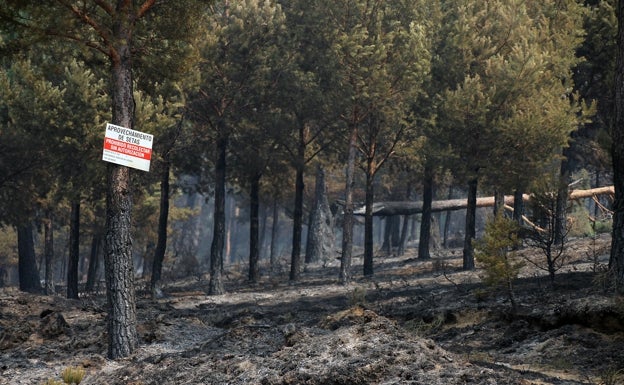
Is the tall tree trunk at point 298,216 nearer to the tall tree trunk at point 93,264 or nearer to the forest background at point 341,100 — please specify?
the forest background at point 341,100

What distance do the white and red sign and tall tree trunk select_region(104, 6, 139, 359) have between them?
21 centimetres

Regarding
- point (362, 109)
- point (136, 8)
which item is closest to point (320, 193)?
point (362, 109)

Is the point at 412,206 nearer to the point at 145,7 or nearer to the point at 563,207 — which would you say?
the point at 563,207

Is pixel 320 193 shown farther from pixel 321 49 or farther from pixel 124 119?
pixel 124 119

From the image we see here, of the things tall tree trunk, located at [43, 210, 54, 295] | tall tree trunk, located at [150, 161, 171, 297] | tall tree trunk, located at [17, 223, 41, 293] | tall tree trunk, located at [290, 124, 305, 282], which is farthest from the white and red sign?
tall tree trunk, located at [17, 223, 41, 293]

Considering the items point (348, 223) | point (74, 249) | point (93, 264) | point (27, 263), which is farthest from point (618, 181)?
point (93, 264)

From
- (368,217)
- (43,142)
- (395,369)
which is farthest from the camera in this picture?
(368,217)

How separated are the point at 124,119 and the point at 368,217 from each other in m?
18.5

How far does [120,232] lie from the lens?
12.7m

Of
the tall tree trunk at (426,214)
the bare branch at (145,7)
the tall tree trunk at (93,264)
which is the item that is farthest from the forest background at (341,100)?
the bare branch at (145,7)

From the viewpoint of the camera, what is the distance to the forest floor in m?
9.70

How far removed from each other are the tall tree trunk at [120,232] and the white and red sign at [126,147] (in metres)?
0.21

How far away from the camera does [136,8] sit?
13406 mm

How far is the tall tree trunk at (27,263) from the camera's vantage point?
3303 centimetres
